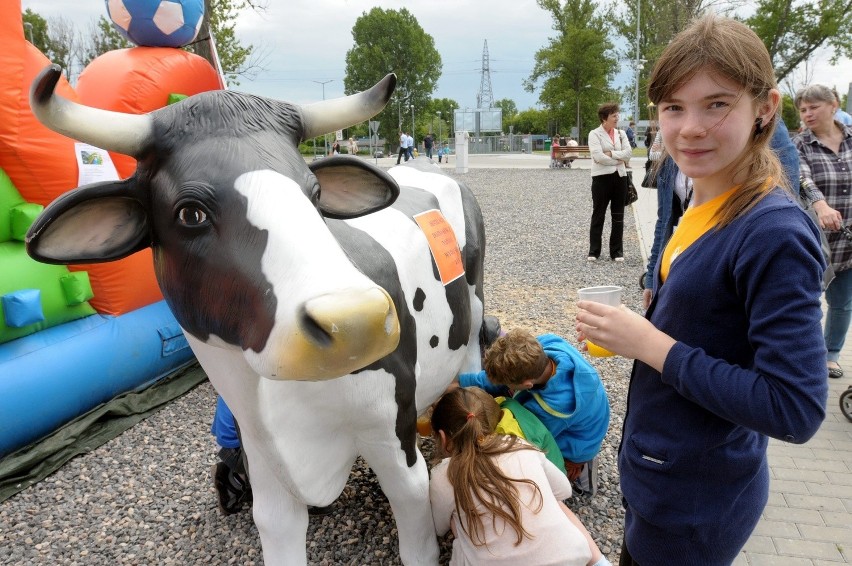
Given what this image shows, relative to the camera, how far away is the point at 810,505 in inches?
103

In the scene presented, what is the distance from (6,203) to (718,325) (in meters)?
3.58

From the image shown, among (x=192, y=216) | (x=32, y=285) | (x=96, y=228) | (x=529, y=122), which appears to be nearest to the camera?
(x=192, y=216)

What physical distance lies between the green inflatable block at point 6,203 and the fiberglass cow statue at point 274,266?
2422mm

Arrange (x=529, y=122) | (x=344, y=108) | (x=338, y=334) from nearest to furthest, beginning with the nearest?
(x=338, y=334), (x=344, y=108), (x=529, y=122)

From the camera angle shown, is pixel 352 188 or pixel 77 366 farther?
pixel 77 366

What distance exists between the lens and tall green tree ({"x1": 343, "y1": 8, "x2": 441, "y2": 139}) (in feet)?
172

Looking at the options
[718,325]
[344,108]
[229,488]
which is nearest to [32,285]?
[229,488]

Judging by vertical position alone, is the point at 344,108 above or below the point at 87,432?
above

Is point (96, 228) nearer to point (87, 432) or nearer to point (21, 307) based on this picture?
point (21, 307)

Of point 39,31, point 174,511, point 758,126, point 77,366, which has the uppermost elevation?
point 39,31

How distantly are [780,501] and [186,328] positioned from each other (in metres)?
2.64

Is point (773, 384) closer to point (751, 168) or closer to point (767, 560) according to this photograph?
point (751, 168)

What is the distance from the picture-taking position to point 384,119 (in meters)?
49.7

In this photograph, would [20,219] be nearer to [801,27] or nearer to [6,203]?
[6,203]
